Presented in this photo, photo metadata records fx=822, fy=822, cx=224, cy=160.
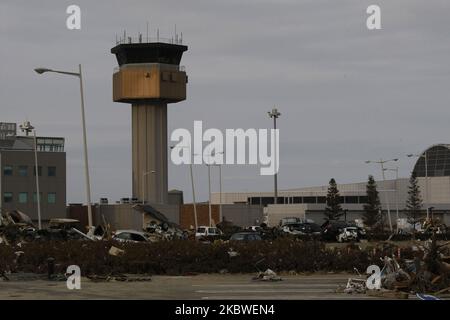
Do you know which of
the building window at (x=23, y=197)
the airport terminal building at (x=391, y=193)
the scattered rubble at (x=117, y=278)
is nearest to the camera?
the scattered rubble at (x=117, y=278)

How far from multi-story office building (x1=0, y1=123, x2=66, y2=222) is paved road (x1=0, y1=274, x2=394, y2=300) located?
254 ft

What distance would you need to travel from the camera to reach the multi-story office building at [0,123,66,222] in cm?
10256

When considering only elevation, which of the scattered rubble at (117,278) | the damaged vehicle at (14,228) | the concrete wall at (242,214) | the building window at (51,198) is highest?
the building window at (51,198)

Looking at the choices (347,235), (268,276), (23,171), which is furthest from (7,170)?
(268,276)

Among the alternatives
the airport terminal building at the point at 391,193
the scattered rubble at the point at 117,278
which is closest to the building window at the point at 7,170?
the airport terminal building at the point at 391,193

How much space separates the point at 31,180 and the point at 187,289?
3283 inches

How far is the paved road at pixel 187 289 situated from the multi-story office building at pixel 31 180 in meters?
77.3

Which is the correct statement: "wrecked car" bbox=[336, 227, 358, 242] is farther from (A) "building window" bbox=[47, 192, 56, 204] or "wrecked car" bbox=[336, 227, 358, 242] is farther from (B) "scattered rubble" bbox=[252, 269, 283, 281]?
(A) "building window" bbox=[47, 192, 56, 204]

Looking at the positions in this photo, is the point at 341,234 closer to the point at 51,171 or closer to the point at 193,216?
the point at 51,171

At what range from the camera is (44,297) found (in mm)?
21281

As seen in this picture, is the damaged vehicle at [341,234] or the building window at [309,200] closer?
the damaged vehicle at [341,234]

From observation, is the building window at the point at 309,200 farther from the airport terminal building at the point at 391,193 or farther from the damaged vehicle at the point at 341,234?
the damaged vehicle at the point at 341,234

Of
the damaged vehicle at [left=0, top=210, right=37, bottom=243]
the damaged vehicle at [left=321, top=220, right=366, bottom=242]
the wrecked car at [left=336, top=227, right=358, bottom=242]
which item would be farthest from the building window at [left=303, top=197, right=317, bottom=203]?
the damaged vehicle at [left=0, top=210, right=37, bottom=243]

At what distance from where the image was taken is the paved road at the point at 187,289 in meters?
21.8
